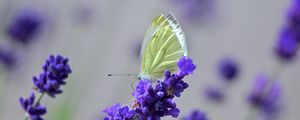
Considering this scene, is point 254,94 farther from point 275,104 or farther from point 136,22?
point 136,22

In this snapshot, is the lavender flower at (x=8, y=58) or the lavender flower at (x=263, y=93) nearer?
the lavender flower at (x=263, y=93)

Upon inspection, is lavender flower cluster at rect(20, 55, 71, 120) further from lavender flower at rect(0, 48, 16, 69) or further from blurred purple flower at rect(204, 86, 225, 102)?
blurred purple flower at rect(204, 86, 225, 102)

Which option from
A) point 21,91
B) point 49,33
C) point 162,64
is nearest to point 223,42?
point 21,91

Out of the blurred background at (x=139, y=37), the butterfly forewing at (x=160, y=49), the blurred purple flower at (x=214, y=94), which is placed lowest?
the butterfly forewing at (x=160, y=49)

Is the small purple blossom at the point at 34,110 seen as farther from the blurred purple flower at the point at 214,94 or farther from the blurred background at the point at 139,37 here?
the blurred background at the point at 139,37

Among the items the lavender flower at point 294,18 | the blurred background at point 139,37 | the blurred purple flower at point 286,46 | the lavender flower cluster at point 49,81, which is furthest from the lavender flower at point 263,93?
the lavender flower cluster at point 49,81
